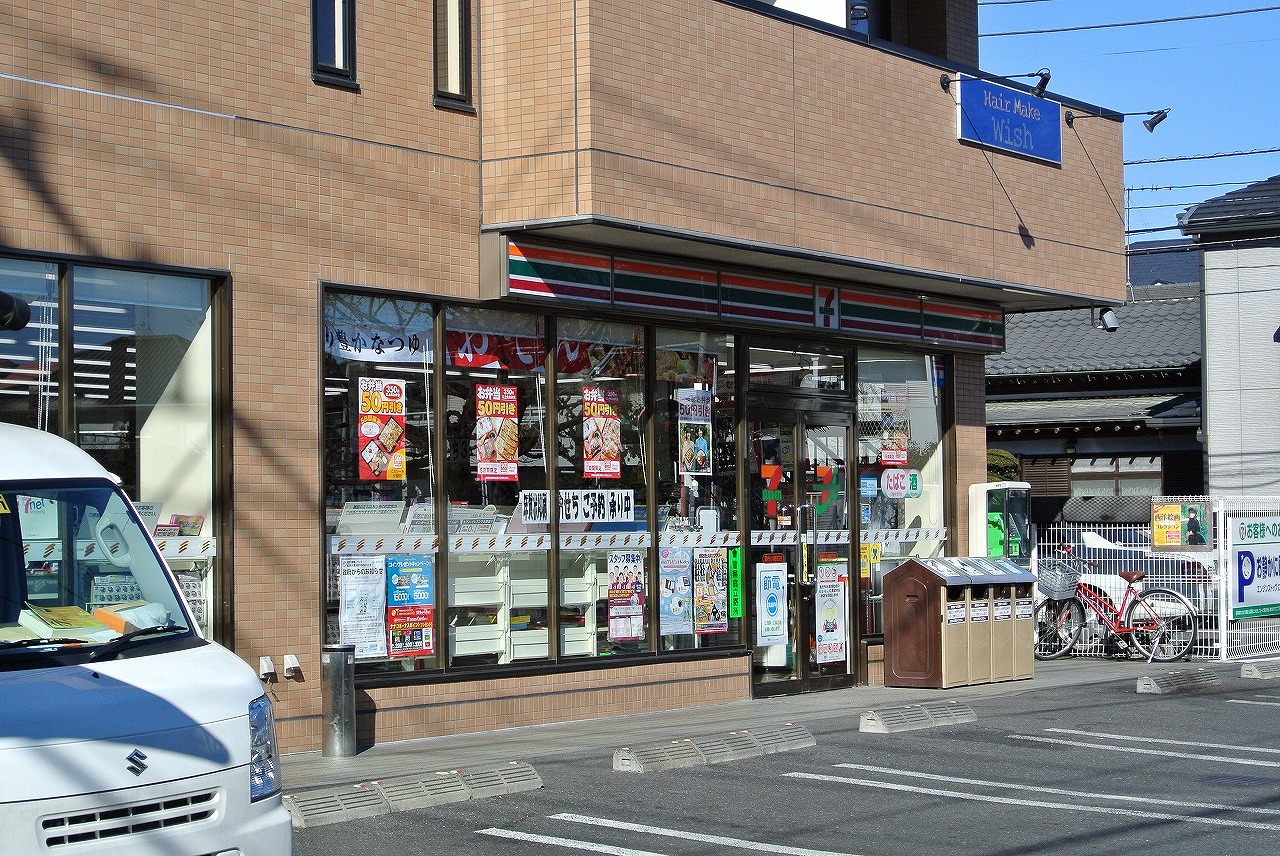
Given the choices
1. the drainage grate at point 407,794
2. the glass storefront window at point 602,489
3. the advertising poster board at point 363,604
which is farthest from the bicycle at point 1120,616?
the drainage grate at point 407,794

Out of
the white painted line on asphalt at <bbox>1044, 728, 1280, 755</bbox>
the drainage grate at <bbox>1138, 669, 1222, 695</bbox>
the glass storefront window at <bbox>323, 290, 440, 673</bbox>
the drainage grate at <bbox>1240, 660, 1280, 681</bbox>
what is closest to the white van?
the glass storefront window at <bbox>323, 290, 440, 673</bbox>

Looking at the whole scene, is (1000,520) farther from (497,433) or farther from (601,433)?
(497,433)

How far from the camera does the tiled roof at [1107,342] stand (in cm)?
3094

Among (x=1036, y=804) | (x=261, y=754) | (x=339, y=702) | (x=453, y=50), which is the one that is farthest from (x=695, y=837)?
(x=453, y=50)

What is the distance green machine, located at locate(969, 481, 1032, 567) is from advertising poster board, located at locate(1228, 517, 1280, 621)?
2410 mm

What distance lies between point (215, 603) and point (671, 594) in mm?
4727

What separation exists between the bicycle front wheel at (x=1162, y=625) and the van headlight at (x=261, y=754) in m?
14.0

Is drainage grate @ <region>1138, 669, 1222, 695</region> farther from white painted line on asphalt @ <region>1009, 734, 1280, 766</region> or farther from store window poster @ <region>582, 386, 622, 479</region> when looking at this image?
store window poster @ <region>582, 386, 622, 479</region>

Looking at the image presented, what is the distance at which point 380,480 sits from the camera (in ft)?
41.1

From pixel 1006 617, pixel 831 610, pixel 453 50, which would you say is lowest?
pixel 1006 617

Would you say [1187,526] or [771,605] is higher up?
[1187,526]

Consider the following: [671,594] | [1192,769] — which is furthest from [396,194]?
[1192,769]

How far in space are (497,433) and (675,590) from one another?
2.56 metres

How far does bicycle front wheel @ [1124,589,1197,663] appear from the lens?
59.7ft
